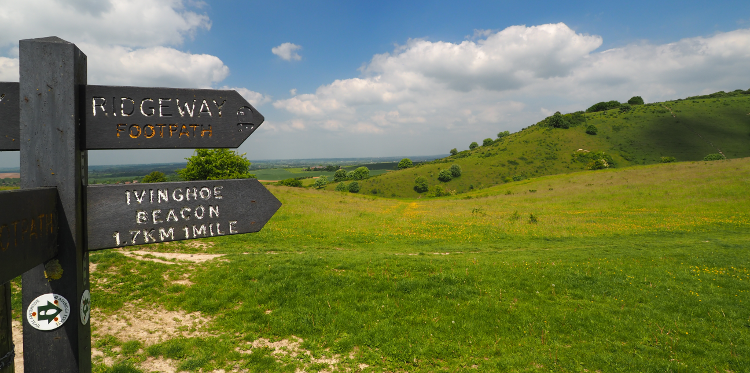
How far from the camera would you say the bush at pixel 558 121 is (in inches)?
4850

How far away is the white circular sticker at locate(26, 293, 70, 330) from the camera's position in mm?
2440

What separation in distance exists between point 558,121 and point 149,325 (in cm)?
14559

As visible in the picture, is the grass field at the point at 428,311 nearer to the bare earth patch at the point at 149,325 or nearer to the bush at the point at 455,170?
the bare earth patch at the point at 149,325

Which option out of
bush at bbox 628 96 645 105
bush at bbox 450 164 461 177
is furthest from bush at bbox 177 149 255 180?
bush at bbox 628 96 645 105

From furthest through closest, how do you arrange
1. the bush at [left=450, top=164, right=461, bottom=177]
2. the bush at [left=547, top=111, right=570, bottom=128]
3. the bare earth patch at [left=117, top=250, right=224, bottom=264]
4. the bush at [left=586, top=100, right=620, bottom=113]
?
the bush at [left=586, top=100, right=620, bottom=113] → the bush at [left=547, top=111, right=570, bottom=128] → the bush at [left=450, top=164, right=461, bottom=177] → the bare earth patch at [left=117, top=250, right=224, bottom=264]

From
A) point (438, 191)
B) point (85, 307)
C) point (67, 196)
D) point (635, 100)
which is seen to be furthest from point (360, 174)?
point (635, 100)

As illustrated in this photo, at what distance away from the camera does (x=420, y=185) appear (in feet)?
315

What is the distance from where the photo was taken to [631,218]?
25016 mm

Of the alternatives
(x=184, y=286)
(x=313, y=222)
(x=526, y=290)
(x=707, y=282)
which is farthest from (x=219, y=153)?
(x=707, y=282)

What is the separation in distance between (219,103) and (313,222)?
19950 millimetres

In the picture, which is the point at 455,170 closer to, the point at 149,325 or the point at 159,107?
the point at 149,325

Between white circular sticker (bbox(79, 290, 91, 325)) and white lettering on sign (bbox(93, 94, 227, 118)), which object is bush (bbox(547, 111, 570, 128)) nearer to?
white lettering on sign (bbox(93, 94, 227, 118))

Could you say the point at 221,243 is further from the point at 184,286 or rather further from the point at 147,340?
the point at 147,340

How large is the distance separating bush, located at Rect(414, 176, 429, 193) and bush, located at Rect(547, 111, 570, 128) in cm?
6807
